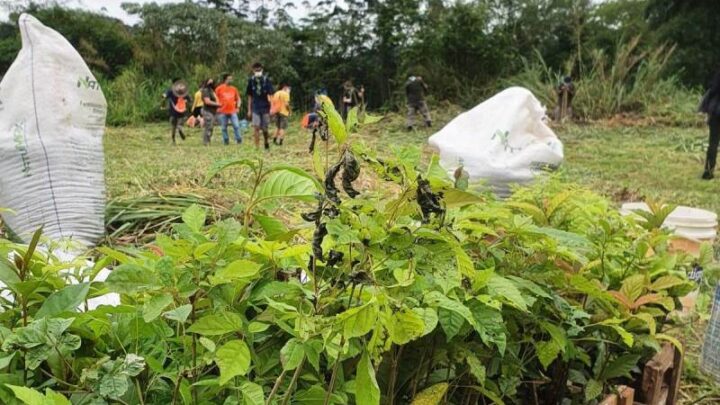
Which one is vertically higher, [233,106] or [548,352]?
[548,352]

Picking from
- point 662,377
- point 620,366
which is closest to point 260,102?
point 662,377

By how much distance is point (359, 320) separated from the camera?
2.12 ft

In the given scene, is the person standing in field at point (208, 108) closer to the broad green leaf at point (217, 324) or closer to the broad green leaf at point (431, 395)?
the broad green leaf at point (431, 395)

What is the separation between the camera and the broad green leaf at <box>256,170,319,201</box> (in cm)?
79

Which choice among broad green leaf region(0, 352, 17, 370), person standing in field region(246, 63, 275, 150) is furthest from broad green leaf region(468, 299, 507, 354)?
person standing in field region(246, 63, 275, 150)

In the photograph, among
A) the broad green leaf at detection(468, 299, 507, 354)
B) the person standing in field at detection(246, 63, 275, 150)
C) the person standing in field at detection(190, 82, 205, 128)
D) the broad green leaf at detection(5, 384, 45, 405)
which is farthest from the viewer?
the person standing in field at detection(190, 82, 205, 128)

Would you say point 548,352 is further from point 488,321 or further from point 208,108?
point 208,108

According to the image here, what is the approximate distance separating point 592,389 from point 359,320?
33.5 inches

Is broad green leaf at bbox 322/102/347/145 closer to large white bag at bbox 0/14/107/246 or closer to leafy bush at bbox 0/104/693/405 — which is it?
leafy bush at bbox 0/104/693/405

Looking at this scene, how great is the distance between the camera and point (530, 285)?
1.07m

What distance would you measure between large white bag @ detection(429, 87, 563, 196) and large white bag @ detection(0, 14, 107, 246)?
1.75 metres

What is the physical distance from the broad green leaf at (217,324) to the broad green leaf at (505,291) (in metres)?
0.42

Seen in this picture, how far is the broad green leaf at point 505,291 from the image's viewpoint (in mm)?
952

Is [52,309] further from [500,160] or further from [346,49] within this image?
[346,49]
